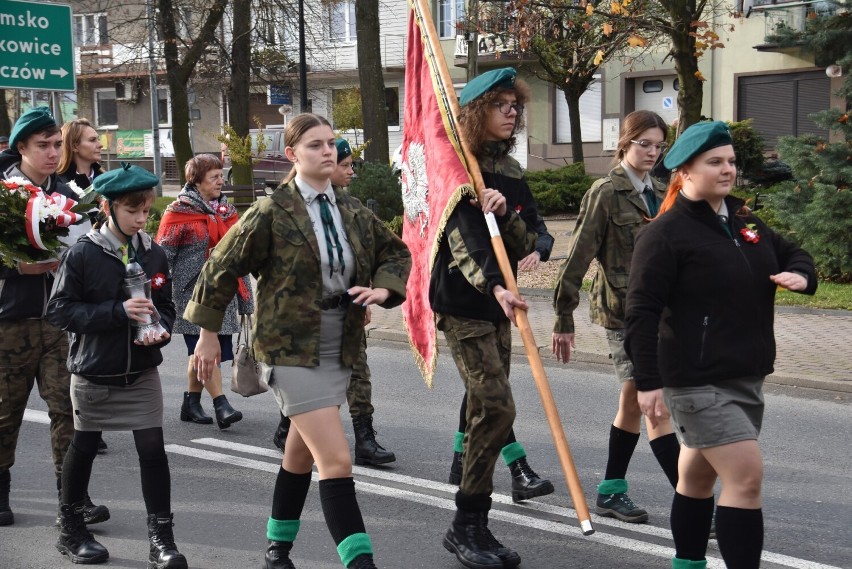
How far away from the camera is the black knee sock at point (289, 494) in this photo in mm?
4613

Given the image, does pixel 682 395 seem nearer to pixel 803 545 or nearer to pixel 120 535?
pixel 803 545

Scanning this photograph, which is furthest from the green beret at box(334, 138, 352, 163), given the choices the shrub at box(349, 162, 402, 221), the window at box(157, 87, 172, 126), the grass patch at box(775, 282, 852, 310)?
the window at box(157, 87, 172, 126)

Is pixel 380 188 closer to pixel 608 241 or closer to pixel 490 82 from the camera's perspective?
pixel 608 241

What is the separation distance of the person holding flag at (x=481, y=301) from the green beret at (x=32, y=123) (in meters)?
2.23

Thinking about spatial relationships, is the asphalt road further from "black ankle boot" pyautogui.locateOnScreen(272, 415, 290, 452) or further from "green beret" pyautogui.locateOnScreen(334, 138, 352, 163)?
"green beret" pyautogui.locateOnScreen(334, 138, 352, 163)

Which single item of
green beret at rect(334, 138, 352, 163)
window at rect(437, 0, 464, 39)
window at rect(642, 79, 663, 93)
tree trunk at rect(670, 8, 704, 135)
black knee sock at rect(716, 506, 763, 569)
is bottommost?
black knee sock at rect(716, 506, 763, 569)

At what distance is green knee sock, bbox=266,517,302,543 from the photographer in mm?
4664

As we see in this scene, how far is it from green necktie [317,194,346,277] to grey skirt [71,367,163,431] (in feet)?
3.80

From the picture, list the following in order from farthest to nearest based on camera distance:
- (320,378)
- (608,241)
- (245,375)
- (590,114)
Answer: (590,114), (245,375), (608,241), (320,378)

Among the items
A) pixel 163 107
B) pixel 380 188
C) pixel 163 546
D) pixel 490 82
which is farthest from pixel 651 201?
pixel 163 107

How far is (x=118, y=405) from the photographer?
5.04 m

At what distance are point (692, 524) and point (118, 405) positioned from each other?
8.21 feet

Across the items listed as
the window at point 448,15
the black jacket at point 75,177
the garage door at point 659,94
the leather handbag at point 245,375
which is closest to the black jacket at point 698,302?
the leather handbag at point 245,375

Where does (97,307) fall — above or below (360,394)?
above
